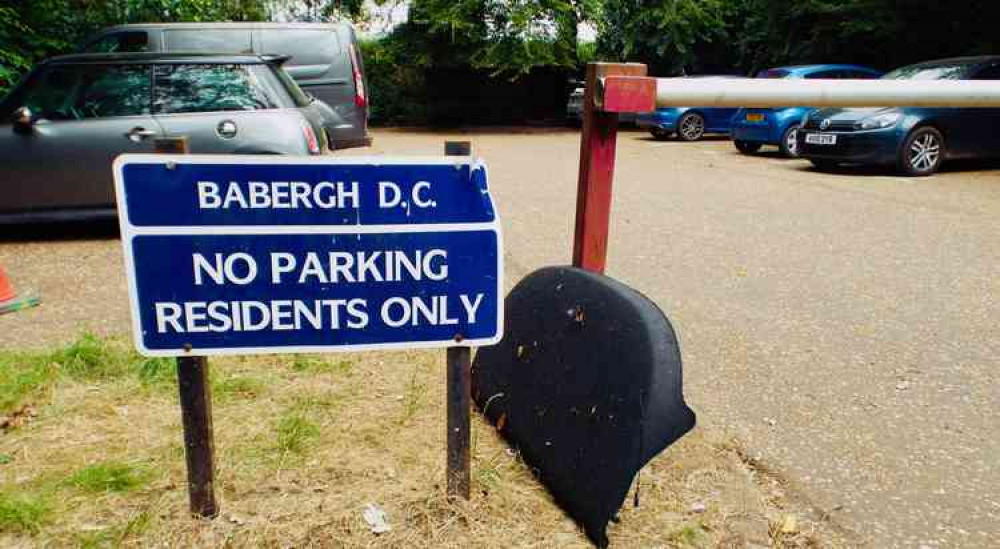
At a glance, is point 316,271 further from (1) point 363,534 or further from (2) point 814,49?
(2) point 814,49

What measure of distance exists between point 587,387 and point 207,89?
5193 millimetres

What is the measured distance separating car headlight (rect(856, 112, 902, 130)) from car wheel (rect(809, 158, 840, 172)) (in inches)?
37.4

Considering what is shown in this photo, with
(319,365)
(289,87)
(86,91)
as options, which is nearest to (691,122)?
(289,87)

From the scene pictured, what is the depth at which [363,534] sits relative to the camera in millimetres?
2105

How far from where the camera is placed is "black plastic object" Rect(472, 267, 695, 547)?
6.27ft

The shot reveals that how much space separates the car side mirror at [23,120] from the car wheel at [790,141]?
10.7 metres

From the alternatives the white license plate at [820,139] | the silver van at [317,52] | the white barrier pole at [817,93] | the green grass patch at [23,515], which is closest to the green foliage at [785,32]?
the white license plate at [820,139]

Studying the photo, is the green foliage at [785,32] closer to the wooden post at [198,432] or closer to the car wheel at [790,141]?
the car wheel at [790,141]

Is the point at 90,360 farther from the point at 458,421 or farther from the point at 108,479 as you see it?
the point at 458,421

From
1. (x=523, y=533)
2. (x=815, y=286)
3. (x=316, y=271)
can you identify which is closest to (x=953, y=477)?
(x=523, y=533)

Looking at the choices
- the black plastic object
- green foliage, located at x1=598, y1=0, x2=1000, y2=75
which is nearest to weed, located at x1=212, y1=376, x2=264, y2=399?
the black plastic object

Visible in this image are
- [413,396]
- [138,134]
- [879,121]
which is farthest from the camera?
[879,121]

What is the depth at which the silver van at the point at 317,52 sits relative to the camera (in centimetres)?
1025

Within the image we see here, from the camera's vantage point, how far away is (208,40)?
33.5ft
